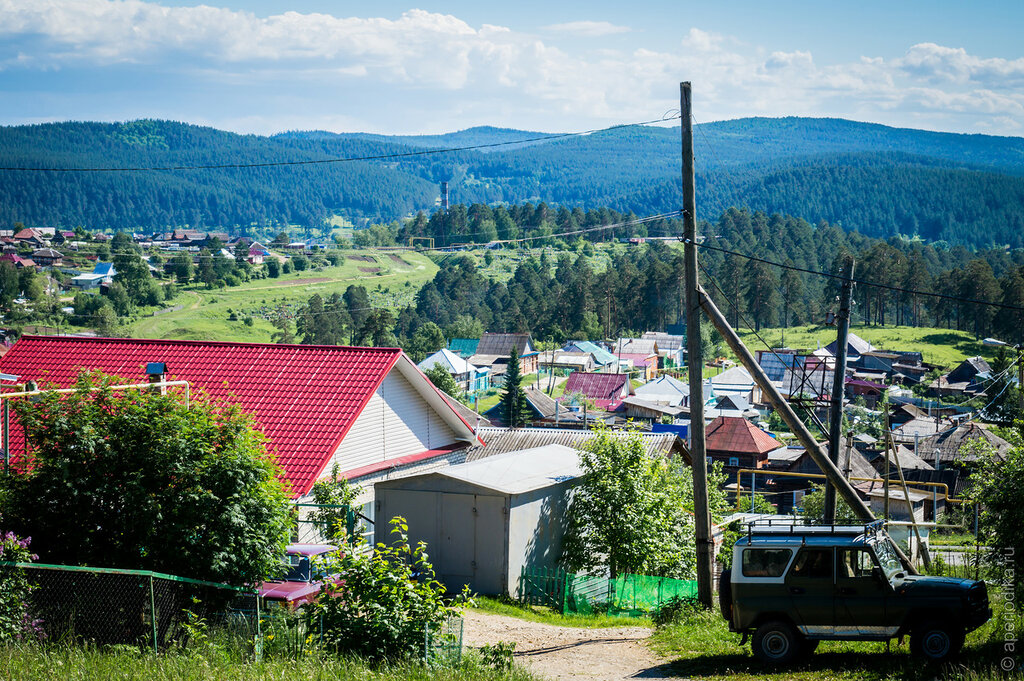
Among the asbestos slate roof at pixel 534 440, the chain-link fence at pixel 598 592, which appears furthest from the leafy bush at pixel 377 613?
the asbestos slate roof at pixel 534 440

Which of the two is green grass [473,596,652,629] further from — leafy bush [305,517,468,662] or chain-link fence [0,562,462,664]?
leafy bush [305,517,468,662]

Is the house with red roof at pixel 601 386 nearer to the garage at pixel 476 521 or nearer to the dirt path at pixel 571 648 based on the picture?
the garage at pixel 476 521

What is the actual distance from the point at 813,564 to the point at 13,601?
8.73 meters

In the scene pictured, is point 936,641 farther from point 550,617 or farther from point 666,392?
point 666,392

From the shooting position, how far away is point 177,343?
69.1 ft

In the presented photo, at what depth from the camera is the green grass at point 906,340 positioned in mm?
108938

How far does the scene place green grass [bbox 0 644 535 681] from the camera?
784cm

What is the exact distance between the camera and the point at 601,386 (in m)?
86.9

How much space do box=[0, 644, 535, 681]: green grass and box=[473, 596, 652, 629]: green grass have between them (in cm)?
596

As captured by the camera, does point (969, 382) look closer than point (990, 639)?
No

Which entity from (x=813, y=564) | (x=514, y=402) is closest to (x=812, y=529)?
(x=813, y=564)

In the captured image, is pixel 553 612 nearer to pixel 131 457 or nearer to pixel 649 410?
pixel 131 457

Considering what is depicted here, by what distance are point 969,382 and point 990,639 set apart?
3444 inches

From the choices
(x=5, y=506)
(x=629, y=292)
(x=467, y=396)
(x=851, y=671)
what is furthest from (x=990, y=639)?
(x=629, y=292)
